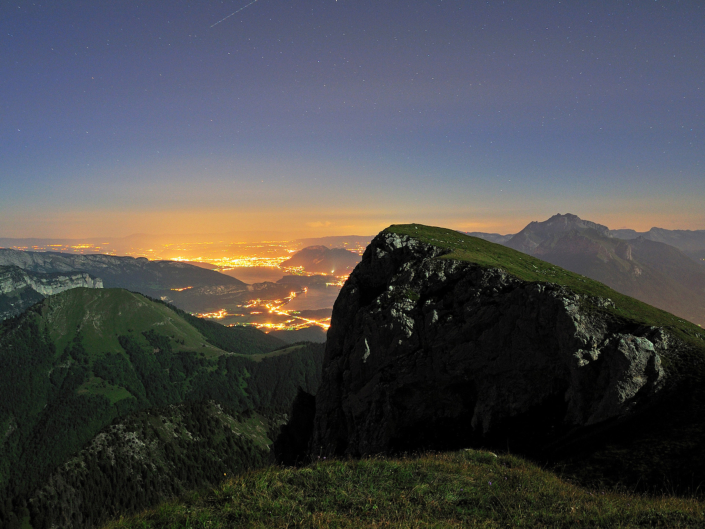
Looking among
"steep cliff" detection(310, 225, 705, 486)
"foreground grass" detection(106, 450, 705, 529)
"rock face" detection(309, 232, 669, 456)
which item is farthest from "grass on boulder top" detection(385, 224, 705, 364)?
"foreground grass" detection(106, 450, 705, 529)

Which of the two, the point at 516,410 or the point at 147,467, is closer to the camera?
the point at 516,410

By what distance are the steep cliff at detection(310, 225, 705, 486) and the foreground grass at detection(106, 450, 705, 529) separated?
14.0 m

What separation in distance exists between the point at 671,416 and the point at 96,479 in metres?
171

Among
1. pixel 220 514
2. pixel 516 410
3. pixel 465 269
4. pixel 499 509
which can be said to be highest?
pixel 465 269

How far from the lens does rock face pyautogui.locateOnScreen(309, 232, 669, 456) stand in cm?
2669

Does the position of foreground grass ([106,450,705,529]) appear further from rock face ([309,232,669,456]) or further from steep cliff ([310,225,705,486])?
rock face ([309,232,669,456])

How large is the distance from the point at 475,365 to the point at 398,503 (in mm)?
26426

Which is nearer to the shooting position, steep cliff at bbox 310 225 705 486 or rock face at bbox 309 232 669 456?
steep cliff at bbox 310 225 705 486

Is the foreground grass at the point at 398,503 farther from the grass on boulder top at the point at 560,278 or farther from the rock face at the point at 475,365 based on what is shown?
the grass on boulder top at the point at 560,278

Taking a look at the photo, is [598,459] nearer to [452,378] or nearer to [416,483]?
[416,483]

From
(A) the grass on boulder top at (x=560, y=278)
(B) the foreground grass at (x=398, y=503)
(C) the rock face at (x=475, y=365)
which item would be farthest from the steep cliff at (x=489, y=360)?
(B) the foreground grass at (x=398, y=503)

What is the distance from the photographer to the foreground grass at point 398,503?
1006 cm

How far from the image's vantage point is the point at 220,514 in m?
10.2

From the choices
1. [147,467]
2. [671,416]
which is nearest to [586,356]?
[671,416]
